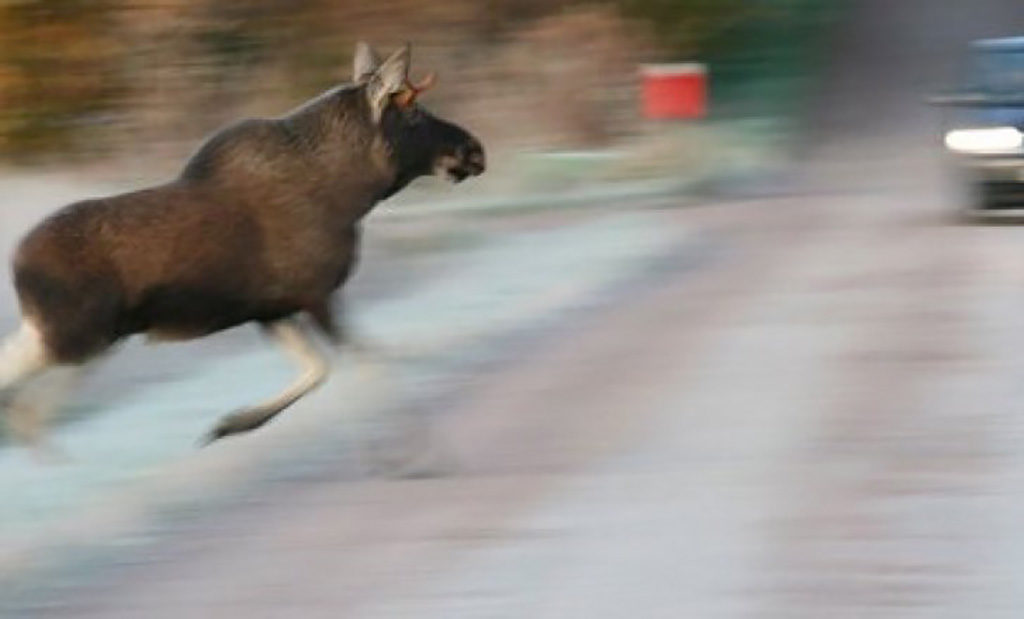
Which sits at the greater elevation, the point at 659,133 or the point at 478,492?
the point at 478,492

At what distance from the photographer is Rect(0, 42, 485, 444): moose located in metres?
9.70

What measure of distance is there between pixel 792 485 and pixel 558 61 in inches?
776

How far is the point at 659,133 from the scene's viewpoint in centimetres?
2683

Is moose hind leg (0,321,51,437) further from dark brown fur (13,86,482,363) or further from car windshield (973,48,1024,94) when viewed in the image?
car windshield (973,48,1024,94)

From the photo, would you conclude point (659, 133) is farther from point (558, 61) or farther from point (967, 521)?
point (967, 521)

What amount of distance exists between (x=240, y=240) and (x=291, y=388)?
2.27 feet

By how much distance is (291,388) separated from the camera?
33.8 feet

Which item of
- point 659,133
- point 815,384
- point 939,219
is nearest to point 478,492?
point 815,384

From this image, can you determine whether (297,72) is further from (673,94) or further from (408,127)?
(408,127)

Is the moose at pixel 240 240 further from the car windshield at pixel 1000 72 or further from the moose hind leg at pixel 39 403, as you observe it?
the car windshield at pixel 1000 72

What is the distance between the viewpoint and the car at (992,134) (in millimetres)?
19266

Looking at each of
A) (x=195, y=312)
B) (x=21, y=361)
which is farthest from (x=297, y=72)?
(x=21, y=361)

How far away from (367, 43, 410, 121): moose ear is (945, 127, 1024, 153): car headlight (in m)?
9.79

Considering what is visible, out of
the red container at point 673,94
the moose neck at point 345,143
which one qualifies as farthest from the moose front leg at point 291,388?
the red container at point 673,94
